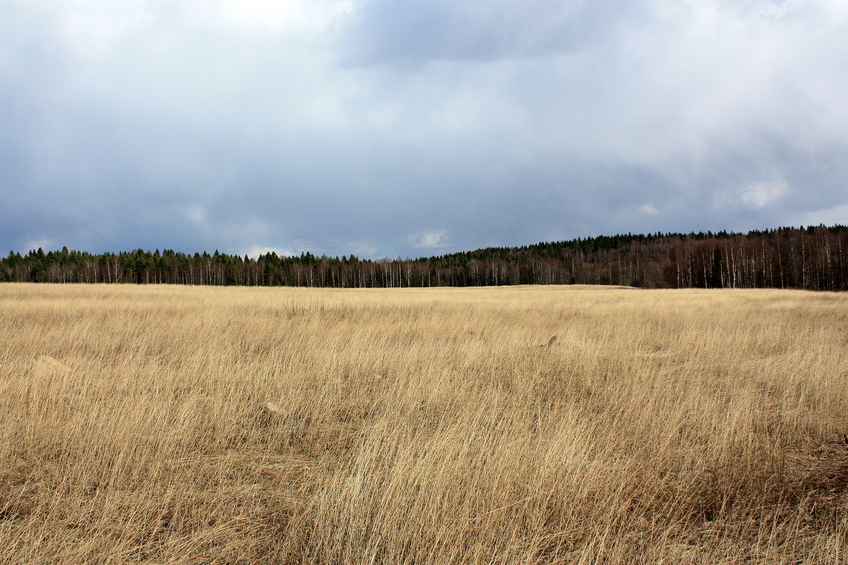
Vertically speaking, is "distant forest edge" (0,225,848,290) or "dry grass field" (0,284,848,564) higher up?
"distant forest edge" (0,225,848,290)

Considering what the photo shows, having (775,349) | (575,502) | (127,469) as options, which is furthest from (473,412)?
(775,349)

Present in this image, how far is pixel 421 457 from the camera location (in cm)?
342

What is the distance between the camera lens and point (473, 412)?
4.54 metres

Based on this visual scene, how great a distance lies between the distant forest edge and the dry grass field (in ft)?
238

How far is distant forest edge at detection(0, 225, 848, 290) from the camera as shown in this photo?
59594mm

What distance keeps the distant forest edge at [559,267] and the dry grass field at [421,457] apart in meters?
72.5

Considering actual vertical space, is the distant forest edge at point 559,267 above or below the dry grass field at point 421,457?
above

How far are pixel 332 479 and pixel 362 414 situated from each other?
5.22ft

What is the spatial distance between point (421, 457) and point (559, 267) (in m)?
93.7

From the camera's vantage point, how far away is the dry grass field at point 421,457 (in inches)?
98.9

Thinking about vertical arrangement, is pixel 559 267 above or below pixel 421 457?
above

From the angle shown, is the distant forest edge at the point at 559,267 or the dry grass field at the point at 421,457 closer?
the dry grass field at the point at 421,457

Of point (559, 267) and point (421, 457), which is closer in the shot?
point (421, 457)

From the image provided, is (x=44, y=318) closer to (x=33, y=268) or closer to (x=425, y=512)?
(x=425, y=512)
